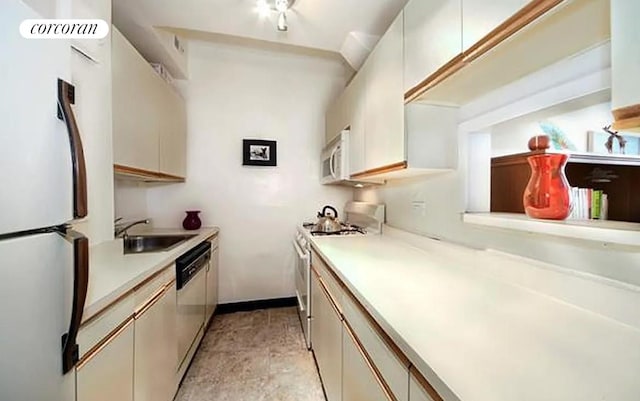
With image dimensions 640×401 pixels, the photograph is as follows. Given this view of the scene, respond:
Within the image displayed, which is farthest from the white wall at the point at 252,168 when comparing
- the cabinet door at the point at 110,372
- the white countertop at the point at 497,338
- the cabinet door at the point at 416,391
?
the cabinet door at the point at 416,391

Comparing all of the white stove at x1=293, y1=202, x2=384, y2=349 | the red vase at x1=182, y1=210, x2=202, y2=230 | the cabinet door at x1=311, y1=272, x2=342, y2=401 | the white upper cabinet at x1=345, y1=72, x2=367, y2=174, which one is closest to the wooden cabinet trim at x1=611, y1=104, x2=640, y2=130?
the cabinet door at x1=311, y1=272, x2=342, y2=401

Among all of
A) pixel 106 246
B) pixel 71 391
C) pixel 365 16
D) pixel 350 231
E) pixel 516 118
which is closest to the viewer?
pixel 71 391

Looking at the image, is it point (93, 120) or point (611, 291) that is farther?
point (93, 120)

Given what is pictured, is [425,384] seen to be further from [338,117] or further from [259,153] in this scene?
[259,153]

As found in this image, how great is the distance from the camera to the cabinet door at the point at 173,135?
2.19m

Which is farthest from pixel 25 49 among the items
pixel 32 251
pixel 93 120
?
pixel 93 120

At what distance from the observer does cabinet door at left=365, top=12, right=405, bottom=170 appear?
1.41 m

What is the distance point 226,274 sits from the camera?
2889 millimetres

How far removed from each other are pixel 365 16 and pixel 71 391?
243cm

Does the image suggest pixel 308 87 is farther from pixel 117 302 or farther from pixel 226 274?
pixel 117 302

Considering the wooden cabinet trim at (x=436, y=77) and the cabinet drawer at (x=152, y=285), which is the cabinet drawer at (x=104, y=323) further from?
the wooden cabinet trim at (x=436, y=77)

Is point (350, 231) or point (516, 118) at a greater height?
point (516, 118)

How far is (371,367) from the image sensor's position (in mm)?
878

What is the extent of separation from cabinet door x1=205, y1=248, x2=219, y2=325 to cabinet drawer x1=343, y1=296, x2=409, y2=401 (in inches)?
66.1
